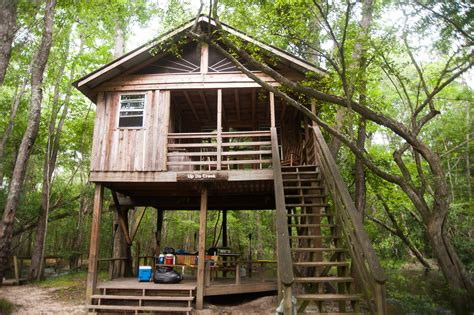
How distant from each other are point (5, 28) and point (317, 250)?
7123 mm

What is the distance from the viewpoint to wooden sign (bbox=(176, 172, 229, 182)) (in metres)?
9.17

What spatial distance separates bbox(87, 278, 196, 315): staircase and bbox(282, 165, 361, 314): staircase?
305 cm

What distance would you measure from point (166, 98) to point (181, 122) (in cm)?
329

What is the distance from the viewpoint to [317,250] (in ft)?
20.5

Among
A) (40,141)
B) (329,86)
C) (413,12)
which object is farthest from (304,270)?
(40,141)

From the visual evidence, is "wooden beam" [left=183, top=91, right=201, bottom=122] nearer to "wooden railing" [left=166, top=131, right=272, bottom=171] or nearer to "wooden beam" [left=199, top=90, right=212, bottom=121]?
"wooden beam" [left=199, top=90, right=212, bottom=121]

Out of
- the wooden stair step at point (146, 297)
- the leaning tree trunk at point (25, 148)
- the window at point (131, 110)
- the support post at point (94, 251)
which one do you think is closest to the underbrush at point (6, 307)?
the leaning tree trunk at point (25, 148)

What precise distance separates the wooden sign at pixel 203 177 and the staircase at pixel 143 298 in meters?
2.88

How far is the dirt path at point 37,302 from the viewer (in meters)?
8.84

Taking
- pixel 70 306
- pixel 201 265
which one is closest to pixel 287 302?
pixel 201 265

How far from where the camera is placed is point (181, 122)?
13242mm

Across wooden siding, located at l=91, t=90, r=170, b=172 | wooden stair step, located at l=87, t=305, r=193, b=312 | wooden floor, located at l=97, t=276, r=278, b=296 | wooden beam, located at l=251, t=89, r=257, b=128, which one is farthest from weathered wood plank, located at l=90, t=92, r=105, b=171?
wooden beam, located at l=251, t=89, r=257, b=128

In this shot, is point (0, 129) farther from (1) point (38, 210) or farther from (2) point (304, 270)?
(2) point (304, 270)

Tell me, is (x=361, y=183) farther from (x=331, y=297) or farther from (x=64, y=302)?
(x=64, y=302)
